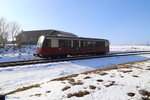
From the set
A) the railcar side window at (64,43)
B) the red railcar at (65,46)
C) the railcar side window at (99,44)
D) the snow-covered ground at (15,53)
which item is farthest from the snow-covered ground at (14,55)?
the railcar side window at (99,44)

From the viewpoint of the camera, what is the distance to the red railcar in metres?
14.8

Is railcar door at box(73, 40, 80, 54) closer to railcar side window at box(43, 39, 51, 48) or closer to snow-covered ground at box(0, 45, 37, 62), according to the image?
railcar side window at box(43, 39, 51, 48)

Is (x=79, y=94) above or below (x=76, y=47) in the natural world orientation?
below

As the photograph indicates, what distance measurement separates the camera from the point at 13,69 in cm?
994

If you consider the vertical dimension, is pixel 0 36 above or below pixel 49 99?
above

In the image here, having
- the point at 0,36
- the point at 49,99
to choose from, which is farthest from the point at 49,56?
the point at 0,36

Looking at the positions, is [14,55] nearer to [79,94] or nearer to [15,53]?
[15,53]

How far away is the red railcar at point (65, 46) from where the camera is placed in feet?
48.5

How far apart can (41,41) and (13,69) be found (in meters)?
5.81

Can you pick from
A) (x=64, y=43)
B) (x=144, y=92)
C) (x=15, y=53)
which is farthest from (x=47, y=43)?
(x=15, y=53)

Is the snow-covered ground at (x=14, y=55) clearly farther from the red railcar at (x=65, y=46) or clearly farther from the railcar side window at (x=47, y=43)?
the railcar side window at (x=47, y=43)

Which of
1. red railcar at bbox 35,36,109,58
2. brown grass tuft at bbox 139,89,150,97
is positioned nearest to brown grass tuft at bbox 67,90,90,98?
brown grass tuft at bbox 139,89,150,97

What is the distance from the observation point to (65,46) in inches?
647

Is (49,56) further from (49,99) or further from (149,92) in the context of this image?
(149,92)
